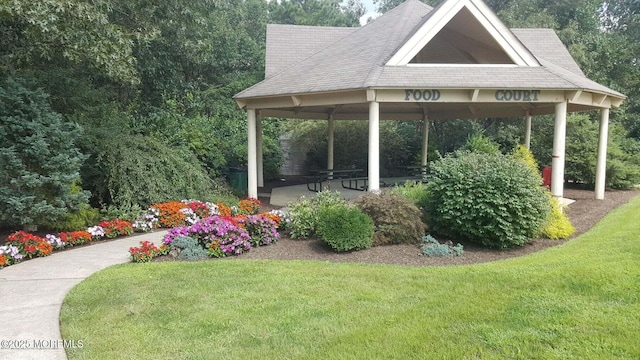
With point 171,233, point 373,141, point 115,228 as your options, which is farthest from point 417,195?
point 115,228

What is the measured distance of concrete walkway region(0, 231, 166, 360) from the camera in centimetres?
392

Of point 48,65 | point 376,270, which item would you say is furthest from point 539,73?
point 48,65

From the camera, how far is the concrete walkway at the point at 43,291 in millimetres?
3920

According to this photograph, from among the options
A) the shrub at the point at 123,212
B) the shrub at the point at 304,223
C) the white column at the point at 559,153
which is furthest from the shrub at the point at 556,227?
the shrub at the point at 123,212

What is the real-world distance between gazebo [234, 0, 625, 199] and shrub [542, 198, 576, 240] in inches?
69.7

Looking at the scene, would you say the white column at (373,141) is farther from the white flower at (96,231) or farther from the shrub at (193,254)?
the white flower at (96,231)

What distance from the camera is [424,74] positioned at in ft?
32.5

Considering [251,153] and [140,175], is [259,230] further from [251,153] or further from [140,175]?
[251,153]

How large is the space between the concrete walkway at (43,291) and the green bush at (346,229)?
10.2 ft

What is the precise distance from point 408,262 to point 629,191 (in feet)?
41.1

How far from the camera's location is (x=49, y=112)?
8.42 m

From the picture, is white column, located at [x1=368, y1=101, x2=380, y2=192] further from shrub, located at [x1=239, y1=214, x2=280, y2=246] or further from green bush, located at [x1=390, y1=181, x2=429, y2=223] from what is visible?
shrub, located at [x1=239, y1=214, x2=280, y2=246]

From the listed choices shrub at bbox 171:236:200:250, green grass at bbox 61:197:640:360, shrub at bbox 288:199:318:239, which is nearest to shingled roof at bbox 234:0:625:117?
shrub at bbox 288:199:318:239

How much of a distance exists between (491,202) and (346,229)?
8.63 feet
